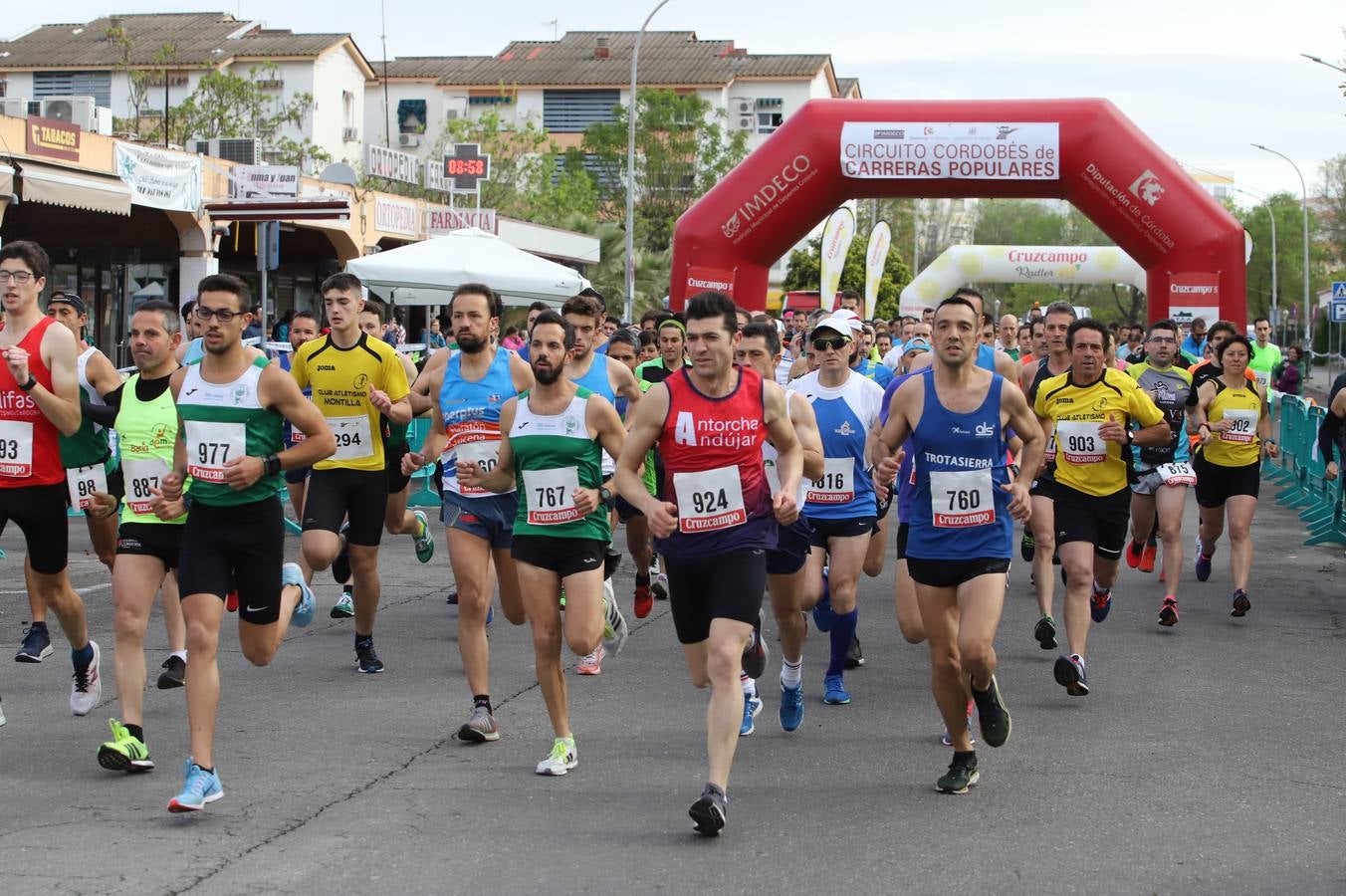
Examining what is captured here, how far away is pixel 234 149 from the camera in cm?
3147

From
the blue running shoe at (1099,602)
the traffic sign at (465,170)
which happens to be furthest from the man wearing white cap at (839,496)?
the traffic sign at (465,170)

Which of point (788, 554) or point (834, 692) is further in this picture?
point (834, 692)

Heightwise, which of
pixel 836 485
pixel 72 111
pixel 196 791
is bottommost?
pixel 196 791

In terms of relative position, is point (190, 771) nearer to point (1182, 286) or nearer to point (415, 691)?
point (415, 691)

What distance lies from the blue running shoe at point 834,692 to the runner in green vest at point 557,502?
1847 millimetres

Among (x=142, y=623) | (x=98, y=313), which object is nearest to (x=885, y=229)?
(x=98, y=313)

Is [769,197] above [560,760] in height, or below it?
above

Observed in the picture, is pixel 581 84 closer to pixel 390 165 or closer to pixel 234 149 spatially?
pixel 390 165

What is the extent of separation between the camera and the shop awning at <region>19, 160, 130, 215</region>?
19516 mm

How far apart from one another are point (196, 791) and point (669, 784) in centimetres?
174

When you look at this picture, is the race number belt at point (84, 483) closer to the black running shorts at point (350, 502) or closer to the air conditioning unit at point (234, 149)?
the black running shorts at point (350, 502)

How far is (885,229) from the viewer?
36000mm

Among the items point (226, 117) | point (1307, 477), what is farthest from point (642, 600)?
point (226, 117)

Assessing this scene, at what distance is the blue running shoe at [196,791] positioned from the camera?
5.96m
